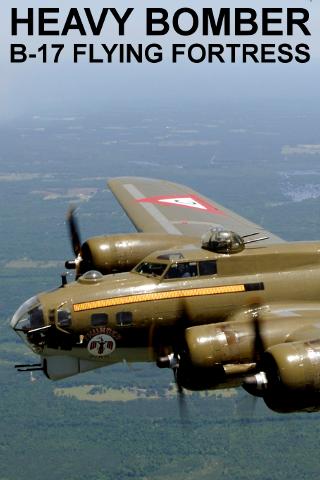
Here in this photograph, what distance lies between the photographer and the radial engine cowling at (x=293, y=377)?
33031mm

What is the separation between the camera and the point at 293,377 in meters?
32.9

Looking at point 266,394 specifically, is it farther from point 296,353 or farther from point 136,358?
point 136,358

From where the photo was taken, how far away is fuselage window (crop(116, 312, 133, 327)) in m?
40.2

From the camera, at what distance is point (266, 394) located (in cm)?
3391

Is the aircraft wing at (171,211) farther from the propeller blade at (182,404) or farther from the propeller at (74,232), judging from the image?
the propeller blade at (182,404)

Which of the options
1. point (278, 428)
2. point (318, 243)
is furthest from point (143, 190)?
point (278, 428)

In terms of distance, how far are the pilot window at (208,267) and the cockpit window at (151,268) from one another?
189 centimetres

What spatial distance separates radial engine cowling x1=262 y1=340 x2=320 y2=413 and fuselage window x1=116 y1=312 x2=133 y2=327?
8.68 metres

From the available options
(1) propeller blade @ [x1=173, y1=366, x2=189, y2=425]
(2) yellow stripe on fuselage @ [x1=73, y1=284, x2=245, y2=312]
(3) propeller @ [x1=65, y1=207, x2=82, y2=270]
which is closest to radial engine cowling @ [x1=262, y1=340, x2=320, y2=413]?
(1) propeller blade @ [x1=173, y1=366, x2=189, y2=425]

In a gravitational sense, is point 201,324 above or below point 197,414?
above

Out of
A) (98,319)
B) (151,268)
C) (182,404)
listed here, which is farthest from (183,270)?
(182,404)

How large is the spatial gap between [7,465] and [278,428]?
188 ft

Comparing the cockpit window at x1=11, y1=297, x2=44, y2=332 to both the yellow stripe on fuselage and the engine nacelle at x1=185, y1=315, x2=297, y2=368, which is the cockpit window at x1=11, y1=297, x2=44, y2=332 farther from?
the engine nacelle at x1=185, y1=315, x2=297, y2=368

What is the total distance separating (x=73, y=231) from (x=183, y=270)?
9438 mm
